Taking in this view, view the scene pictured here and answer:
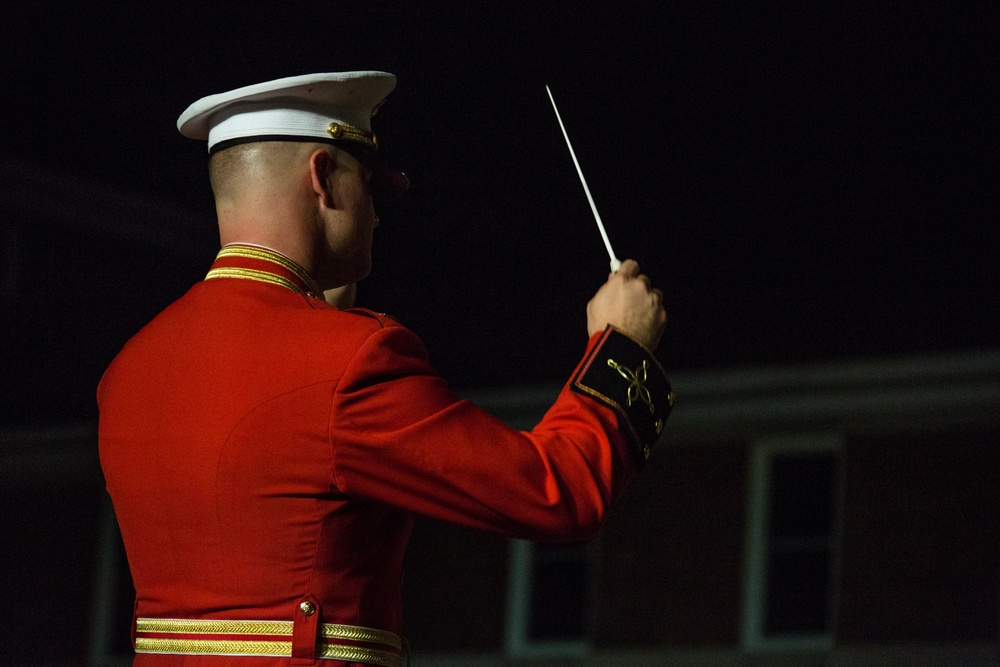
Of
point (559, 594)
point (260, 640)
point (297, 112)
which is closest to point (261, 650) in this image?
point (260, 640)

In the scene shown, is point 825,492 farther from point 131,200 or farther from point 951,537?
point 131,200

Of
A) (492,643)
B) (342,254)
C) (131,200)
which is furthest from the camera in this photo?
(492,643)

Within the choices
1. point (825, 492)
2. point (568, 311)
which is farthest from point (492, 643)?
point (568, 311)

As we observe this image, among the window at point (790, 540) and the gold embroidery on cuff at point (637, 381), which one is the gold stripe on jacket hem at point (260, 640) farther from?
the window at point (790, 540)

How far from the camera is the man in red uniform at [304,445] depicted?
187cm

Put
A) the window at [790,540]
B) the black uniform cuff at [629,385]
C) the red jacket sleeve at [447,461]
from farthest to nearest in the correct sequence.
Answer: the window at [790,540] < the black uniform cuff at [629,385] < the red jacket sleeve at [447,461]

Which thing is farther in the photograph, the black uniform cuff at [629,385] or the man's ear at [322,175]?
the man's ear at [322,175]

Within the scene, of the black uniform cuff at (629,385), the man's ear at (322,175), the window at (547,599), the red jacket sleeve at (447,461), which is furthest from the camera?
the window at (547,599)

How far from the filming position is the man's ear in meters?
2.10

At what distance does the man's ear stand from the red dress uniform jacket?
15 centimetres

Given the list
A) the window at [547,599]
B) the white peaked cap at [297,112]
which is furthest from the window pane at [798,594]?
the white peaked cap at [297,112]

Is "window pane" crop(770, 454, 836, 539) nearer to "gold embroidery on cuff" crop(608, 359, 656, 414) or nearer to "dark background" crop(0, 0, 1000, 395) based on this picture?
"dark background" crop(0, 0, 1000, 395)

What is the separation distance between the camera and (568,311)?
650 cm

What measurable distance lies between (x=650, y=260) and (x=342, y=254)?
3567 mm
